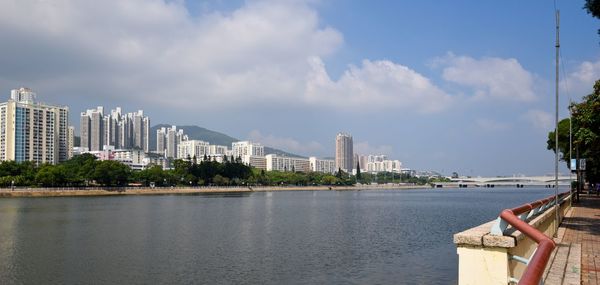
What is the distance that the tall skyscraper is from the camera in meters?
127

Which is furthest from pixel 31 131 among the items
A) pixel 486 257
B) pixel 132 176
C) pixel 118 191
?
pixel 486 257

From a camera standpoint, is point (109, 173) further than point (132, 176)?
No

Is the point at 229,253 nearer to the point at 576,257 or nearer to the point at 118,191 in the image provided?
the point at 576,257

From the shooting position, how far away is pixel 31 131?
130m

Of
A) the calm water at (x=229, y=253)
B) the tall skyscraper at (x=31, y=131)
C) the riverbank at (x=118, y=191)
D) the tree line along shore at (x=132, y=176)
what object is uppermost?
the tall skyscraper at (x=31, y=131)

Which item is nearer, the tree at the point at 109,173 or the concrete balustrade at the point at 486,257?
the concrete balustrade at the point at 486,257

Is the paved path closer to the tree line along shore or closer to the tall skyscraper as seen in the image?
the tree line along shore

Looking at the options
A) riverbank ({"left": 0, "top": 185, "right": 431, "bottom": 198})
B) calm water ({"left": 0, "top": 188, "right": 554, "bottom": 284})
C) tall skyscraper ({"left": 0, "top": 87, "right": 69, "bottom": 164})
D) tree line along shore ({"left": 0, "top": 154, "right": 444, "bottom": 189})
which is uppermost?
tall skyscraper ({"left": 0, "top": 87, "right": 69, "bottom": 164})

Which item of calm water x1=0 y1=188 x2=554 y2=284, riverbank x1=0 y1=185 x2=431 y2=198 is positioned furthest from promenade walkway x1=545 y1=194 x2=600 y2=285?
riverbank x1=0 y1=185 x2=431 y2=198

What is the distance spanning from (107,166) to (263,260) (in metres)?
86.6

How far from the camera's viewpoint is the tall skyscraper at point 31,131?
127m

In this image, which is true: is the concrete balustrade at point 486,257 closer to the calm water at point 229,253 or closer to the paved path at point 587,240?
the paved path at point 587,240

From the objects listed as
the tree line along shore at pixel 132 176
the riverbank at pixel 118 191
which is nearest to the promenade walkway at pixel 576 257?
the riverbank at pixel 118 191

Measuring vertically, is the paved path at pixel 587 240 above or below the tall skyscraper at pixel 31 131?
below
